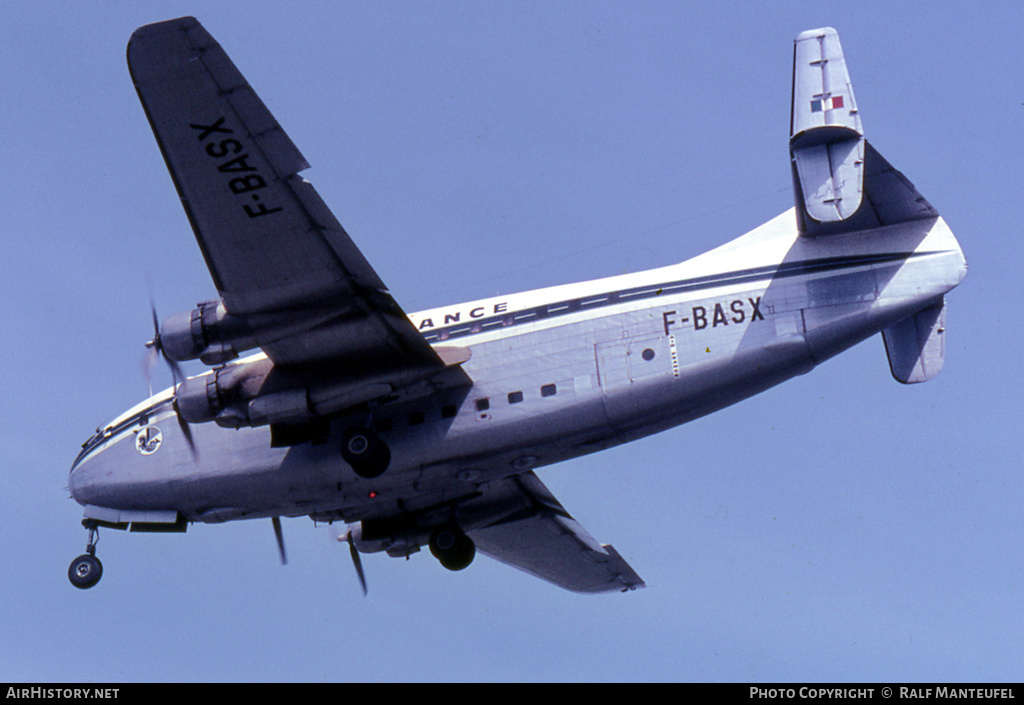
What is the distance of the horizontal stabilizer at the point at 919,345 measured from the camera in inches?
804

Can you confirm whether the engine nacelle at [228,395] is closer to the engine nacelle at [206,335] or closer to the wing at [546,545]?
the engine nacelle at [206,335]

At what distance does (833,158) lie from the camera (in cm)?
1905

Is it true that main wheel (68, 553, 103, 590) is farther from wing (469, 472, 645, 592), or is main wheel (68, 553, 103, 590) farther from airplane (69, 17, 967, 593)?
wing (469, 472, 645, 592)

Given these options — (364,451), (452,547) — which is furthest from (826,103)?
(452,547)

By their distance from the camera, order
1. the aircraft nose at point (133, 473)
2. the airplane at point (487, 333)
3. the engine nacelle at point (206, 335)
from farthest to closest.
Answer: the aircraft nose at point (133, 473)
the engine nacelle at point (206, 335)
the airplane at point (487, 333)

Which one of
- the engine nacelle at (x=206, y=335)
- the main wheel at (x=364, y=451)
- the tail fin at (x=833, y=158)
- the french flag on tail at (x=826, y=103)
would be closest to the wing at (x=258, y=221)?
the engine nacelle at (x=206, y=335)

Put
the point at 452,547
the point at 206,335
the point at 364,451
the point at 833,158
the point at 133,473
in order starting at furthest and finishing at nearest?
the point at 452,547, the point at 133,473, the point at 364,451, the point at 206,335, the point at 833,158

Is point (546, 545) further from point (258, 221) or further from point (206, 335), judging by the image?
point (258, 221)

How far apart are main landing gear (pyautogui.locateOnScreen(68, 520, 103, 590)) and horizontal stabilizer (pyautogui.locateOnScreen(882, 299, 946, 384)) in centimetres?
1514

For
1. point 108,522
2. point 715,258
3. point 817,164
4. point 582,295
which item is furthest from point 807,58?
point 108,522

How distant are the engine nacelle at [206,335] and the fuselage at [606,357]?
8.48 ft

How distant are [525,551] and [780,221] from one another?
10.2m

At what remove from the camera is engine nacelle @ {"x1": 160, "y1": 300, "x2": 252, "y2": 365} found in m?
19.8

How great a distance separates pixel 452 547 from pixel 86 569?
702 centimetres
